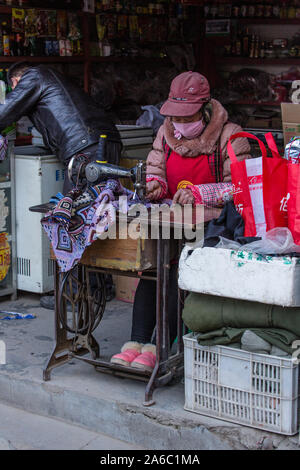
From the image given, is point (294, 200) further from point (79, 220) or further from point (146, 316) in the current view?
point (146, 316)

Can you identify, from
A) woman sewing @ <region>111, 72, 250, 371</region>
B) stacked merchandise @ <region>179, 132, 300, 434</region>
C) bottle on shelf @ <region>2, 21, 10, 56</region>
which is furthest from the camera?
bottle on shelf @ <region>2, 21, 10, 56</region>

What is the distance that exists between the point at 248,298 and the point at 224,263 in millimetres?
182

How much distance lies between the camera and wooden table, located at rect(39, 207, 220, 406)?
3354mm

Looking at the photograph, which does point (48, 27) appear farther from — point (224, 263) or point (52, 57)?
point (224, 263)

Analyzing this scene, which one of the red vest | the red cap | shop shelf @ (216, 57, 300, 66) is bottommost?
the red vest

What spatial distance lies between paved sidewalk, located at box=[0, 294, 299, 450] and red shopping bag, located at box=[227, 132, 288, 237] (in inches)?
35.0

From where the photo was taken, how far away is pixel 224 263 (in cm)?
304

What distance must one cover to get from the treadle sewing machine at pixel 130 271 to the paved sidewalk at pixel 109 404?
0.24 ft

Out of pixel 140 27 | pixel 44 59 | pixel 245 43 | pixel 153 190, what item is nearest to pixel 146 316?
pixel 153 190

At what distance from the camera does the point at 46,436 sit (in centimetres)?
349

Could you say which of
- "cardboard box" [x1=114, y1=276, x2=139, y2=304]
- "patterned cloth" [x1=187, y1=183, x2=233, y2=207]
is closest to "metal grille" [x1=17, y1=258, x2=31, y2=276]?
"cardboard box" [x1=114, y1=276, x2=139, y2=304]

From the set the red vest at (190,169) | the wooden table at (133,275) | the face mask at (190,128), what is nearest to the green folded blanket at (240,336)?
the wooden table at (133,275)

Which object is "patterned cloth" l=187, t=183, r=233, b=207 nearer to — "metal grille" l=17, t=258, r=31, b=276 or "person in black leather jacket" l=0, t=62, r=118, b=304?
"person in black leather jacket" l=0, t=62, r=118, b=304

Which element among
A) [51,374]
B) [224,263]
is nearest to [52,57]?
[51,374]
